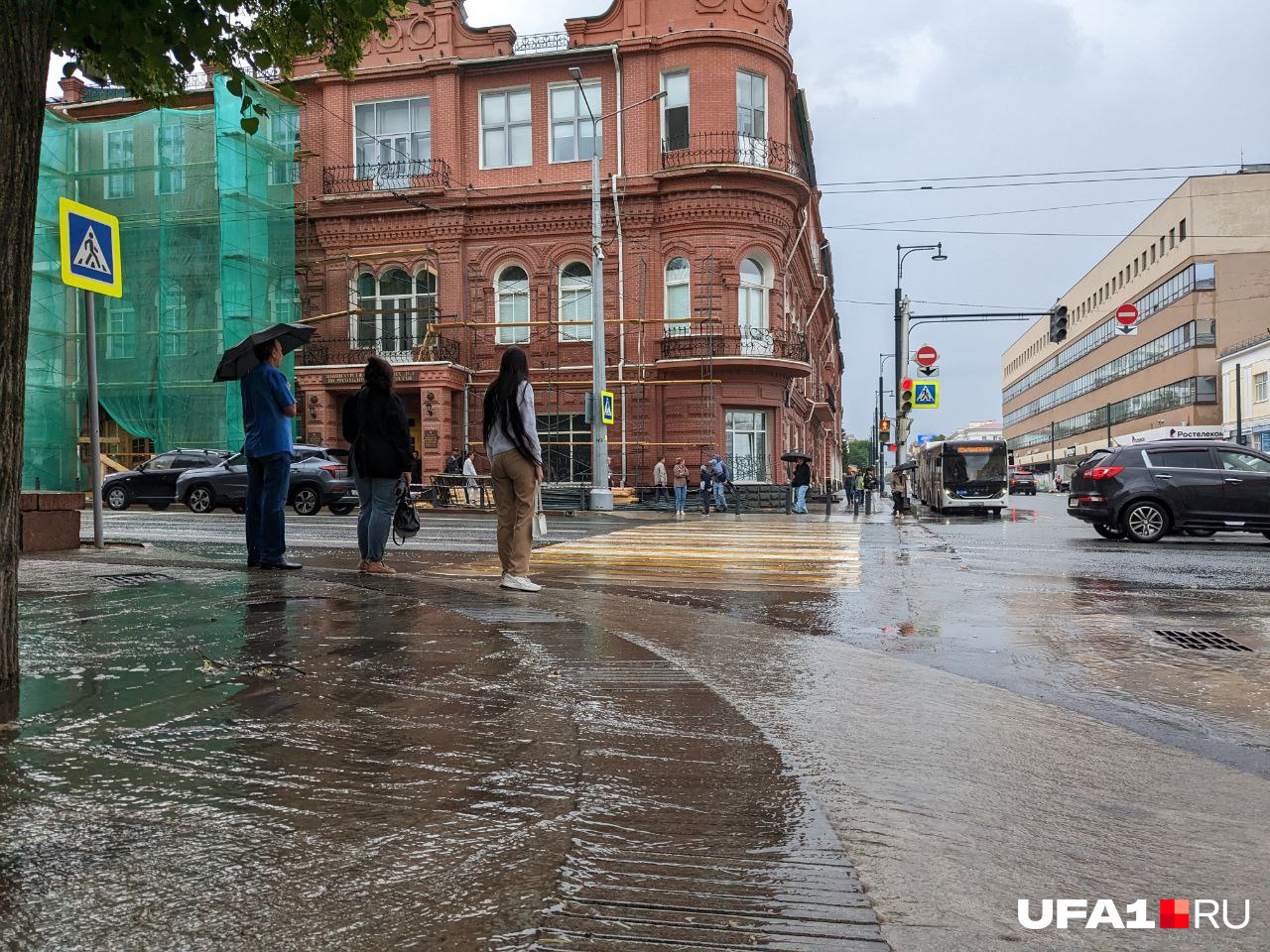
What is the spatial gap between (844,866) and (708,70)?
3123 centimetres

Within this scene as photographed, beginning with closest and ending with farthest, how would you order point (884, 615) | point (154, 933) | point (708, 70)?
point (154, 933) < point (884, 615) < point (708, 70)

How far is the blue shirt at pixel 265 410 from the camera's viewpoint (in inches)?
317

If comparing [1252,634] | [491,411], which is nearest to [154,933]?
[491,411]

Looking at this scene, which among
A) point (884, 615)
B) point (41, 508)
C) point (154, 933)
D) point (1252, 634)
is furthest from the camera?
point (41, 508)

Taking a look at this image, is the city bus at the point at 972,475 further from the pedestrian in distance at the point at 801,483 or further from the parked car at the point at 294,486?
the parked car at the point at 294,486

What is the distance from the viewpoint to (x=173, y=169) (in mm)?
31000

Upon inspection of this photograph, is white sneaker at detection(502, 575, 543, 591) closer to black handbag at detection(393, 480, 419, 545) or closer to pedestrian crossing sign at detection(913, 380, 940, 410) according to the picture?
black handbag at detection(393, 480, 419, 545)

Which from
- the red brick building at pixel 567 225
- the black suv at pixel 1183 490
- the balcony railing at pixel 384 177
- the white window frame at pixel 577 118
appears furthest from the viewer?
the balcony railing at pixel 384 177

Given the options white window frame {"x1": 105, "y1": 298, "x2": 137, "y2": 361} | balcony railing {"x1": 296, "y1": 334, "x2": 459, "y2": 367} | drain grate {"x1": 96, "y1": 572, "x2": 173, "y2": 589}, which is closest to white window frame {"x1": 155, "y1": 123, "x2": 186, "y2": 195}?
white window frame {"x1": 105, "y1": 298, "x2": 137, "y2": 361}

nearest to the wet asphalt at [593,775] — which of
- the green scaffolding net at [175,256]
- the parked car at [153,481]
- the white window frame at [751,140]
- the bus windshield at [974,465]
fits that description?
the parked car at [153,481]

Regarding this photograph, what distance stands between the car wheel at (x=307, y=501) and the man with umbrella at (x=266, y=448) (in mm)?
14219

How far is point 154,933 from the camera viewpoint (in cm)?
197

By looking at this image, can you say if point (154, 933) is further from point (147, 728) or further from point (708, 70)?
point (708, 70)

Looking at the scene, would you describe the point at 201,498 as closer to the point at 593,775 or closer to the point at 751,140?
the point at 751,140
